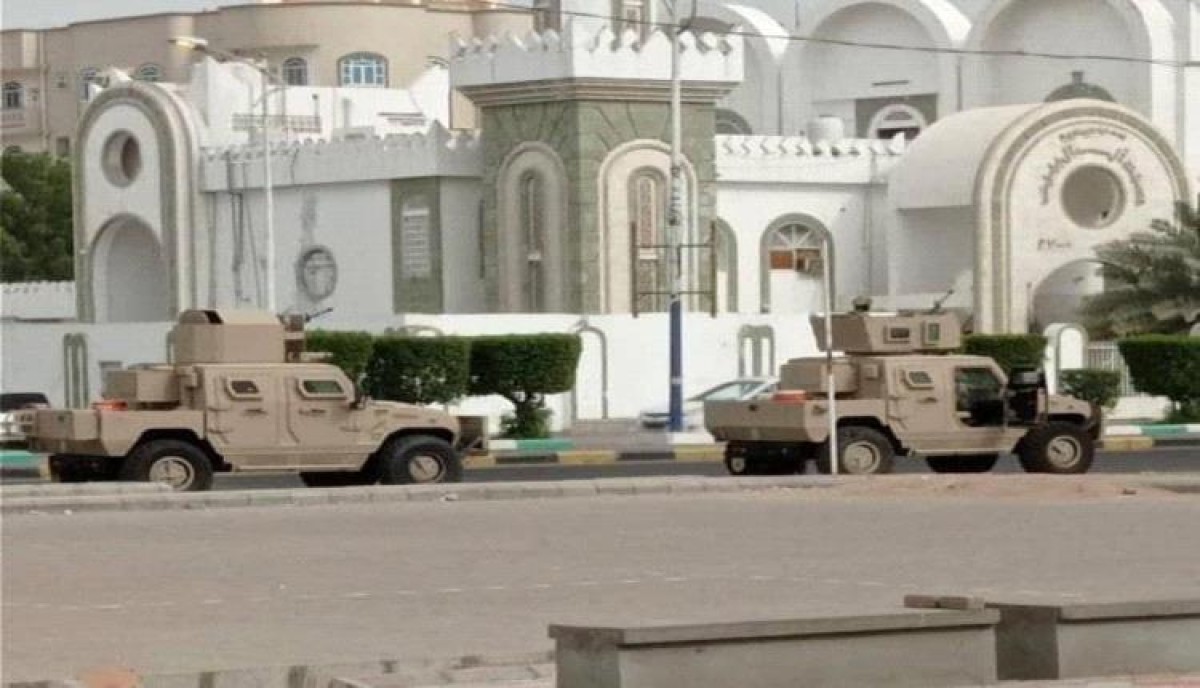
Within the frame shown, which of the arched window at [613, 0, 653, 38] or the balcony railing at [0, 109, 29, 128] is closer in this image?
the arched window at [613, 0, 653, 38]

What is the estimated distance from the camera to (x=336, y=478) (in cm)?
2956

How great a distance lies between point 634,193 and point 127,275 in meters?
12.3

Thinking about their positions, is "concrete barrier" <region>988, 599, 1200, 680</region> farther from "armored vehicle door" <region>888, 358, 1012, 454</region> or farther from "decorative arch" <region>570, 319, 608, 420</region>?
"decorative arch" <region>570, 319, 608, 420</region>

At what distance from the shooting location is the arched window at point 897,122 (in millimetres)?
60781

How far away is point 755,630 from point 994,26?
4952 cm

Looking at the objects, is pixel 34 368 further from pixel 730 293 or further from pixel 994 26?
pixel 994 26

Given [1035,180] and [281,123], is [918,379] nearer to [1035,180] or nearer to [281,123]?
[1035,180]

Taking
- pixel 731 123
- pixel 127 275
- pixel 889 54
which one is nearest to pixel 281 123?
pixel 127 275

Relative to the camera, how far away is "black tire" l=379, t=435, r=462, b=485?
28.4 m

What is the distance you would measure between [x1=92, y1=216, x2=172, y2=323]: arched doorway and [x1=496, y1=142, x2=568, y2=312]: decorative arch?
927cm

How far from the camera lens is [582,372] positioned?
46.0 meters

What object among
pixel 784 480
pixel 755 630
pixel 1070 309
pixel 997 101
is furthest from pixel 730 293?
pixel 755 630

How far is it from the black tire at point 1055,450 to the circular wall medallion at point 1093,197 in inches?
883

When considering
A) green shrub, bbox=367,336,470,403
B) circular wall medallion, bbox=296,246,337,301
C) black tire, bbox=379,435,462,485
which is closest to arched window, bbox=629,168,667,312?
circular wall medallion, bbox=296,246,337,301
